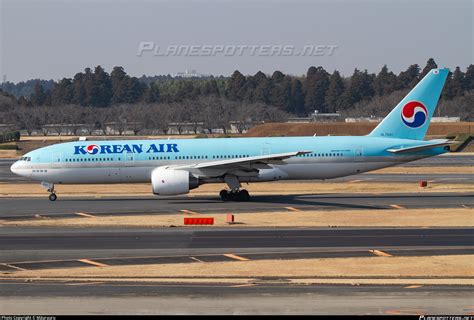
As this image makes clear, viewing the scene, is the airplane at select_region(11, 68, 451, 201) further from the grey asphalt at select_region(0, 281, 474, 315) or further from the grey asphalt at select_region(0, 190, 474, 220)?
the grey asphalt at select_region(0, 281, 474, 315)

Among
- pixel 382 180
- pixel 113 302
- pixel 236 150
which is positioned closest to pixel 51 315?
pixel 113 302

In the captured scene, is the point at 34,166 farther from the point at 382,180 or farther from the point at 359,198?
the point at 382,180

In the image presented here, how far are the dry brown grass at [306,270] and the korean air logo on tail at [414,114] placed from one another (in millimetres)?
22963

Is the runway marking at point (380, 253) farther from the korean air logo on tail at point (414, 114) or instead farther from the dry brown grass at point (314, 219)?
the korean air logo on tail at point (414, 114)

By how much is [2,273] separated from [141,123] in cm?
13649

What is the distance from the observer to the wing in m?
46.4

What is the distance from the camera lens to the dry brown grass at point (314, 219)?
38.4 metres

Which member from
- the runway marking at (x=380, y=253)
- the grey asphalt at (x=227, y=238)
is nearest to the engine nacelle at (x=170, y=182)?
the grey asphalt at (x=227, y=238)

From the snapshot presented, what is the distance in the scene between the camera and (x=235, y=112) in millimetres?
171750

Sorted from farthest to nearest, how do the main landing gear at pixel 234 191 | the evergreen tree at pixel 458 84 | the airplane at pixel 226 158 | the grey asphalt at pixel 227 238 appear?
1. the evergreen tree at pixel 458 84
2. the airplane at pixel 226 158
3. the main landing gear at pixel 234 191
4. the grey asphalt at pixel 227 238

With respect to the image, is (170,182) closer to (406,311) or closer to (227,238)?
(227,238)

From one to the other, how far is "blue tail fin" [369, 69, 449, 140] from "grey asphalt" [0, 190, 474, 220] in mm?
4240

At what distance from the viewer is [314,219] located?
4019cm

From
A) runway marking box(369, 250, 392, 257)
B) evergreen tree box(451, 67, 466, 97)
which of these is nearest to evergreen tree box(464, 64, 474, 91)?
evergreen tree box(451, 67, 466, 97)
